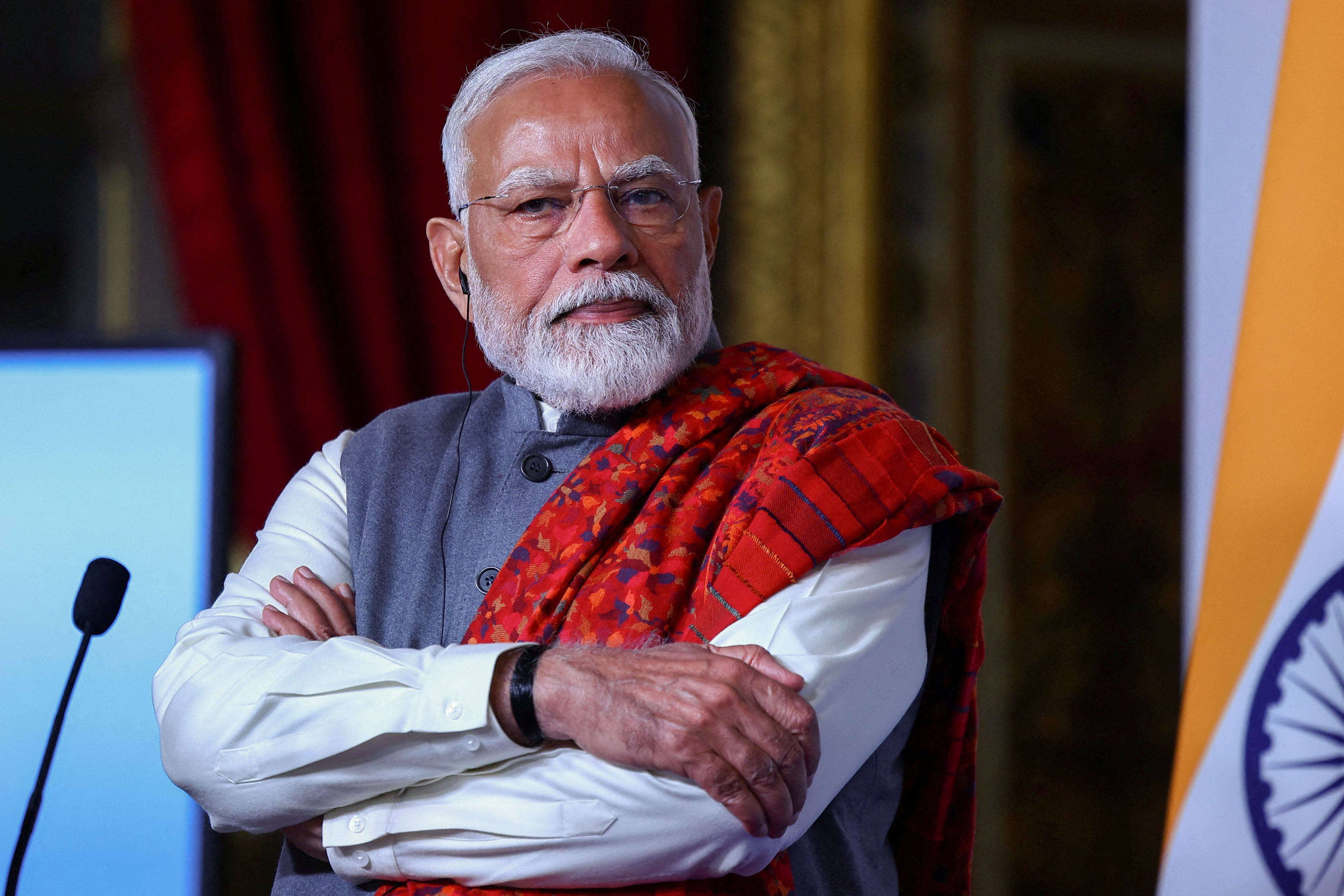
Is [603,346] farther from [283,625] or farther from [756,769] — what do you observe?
[756,769]

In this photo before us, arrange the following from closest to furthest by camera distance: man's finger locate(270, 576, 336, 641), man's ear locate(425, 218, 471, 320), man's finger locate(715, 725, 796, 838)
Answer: man's finger locate(715, 725, 796, 838) < man's finger locate(270, 576, 336, 641) < man's ear locate(425, 218, 471, 320)

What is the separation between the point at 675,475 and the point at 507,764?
1.38ft

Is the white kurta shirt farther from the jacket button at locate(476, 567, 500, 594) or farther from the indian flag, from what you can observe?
the indian flag

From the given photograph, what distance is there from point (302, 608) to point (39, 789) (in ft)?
1.15

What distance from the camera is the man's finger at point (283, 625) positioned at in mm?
1500

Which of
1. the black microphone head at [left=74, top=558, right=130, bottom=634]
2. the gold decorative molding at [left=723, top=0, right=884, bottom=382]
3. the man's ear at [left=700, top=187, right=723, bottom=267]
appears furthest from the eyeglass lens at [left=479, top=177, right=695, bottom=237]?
the gold decorative molding at [left=723, top=0, right=884, bottom=382]

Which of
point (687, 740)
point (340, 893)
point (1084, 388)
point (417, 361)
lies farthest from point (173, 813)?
point (1084, 388)

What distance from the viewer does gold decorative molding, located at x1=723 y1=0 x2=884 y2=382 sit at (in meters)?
3.45

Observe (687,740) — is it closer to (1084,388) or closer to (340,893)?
(340,893)

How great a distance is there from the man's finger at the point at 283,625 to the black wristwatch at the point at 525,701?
0.30m

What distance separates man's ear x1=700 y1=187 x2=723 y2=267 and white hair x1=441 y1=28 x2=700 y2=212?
0.09 metres

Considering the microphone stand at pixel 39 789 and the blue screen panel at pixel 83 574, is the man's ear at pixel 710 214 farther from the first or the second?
the microphone stand at pixel 39 789

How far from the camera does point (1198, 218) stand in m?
1.90

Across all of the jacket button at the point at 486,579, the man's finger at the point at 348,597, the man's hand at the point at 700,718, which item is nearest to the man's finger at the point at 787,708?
the man's hand at the point at 700,718
